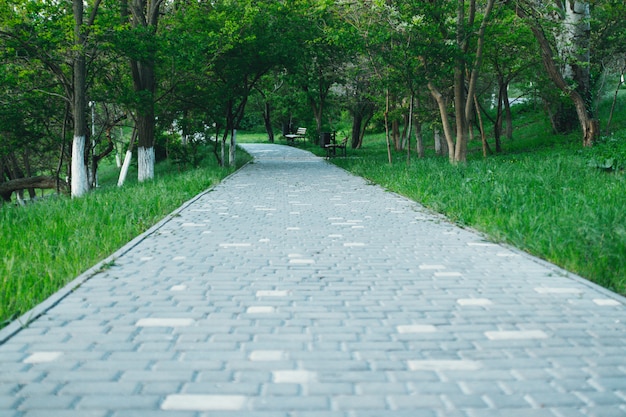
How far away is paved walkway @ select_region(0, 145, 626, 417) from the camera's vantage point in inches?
124

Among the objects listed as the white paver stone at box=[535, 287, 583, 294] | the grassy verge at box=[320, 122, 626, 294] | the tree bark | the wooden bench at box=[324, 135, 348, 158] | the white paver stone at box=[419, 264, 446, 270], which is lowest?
the tree bark

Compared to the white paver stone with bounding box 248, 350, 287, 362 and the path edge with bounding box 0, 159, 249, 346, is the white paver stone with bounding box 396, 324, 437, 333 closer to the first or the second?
the white paver stone with bounding box 248, 350, 287, 362

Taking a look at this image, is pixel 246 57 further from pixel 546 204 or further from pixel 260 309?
pixel 260 309

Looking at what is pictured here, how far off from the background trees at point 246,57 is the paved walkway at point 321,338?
10812mm

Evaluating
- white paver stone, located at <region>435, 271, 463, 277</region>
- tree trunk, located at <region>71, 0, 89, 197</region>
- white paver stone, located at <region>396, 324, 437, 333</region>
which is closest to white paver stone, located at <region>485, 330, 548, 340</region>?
white paver stone, located at <region>396, 324, 437, 333</region>

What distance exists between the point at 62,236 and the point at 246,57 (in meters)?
15.6

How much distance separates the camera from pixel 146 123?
65.2ft

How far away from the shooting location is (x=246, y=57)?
22297 mm

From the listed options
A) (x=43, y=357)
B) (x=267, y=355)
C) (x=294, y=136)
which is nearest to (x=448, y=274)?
(x=267, y=355)

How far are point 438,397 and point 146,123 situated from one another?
1819cm

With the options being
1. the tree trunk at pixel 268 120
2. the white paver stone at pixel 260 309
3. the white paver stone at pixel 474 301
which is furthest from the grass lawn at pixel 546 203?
the tree trunk at pixel 268 120

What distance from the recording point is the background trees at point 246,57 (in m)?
16.6

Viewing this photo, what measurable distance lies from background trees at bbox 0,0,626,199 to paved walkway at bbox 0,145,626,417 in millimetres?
10812

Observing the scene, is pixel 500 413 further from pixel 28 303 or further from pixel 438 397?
pixel 28 303
